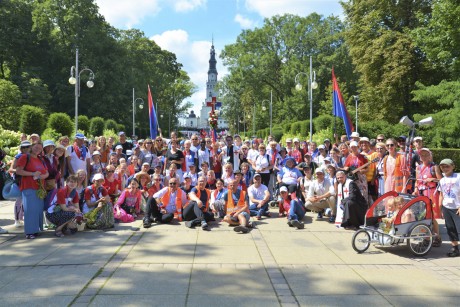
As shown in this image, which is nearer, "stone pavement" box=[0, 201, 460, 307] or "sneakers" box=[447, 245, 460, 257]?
"stone pavement" box=[0, 201, 460, 307]

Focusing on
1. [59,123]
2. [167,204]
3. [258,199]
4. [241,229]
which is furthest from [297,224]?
[59,123]

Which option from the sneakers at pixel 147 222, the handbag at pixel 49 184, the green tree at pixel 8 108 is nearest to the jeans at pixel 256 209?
the sneakers at pixel 147 222

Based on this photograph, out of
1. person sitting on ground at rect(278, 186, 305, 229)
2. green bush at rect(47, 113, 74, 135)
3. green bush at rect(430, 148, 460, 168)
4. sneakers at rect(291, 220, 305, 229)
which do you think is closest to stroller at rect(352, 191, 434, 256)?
sneakers at rect(291, 220, 305, 229)

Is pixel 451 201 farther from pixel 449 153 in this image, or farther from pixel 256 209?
pixel 449 153

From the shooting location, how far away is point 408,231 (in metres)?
6.71

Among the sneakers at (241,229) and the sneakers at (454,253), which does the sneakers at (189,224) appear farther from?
the sneakers at (454,253)

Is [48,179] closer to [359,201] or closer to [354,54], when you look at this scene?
[359,201]

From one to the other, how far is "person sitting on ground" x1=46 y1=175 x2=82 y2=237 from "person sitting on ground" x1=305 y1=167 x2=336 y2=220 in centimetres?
528

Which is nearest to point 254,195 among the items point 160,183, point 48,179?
point 160,183

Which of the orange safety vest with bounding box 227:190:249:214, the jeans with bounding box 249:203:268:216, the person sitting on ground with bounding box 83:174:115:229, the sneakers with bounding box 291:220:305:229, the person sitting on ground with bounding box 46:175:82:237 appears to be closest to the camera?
the person sitting on ground with bounding box 46:175:82:237

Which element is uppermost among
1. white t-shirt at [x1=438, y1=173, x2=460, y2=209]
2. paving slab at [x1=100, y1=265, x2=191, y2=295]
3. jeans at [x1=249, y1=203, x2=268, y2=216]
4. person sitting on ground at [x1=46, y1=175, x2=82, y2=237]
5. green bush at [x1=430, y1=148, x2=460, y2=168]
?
green bush at [x1=430, y1=148, x2=460, y2=168]

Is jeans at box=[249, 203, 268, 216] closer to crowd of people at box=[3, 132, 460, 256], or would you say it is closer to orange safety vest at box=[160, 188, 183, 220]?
crowd of people at box=[3, 132, 460, 256]

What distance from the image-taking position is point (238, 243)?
745cm

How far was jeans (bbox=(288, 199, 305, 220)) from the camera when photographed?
9141mm
